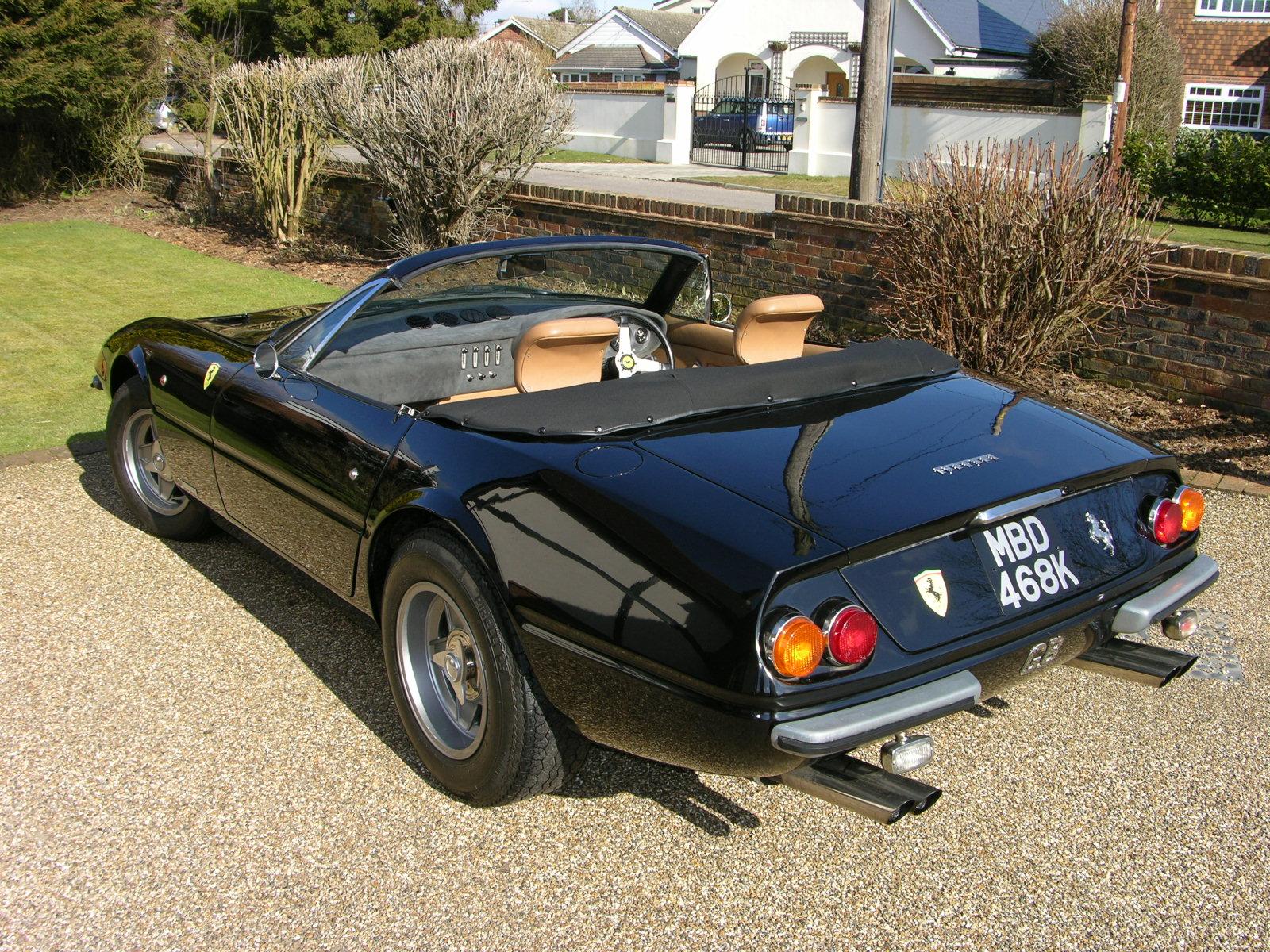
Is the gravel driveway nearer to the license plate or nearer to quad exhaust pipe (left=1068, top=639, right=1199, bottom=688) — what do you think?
quad exhaust pipe (left=1068, top=639, right=1199, bottom=688)

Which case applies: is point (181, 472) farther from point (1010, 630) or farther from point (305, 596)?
point (1010, 630)

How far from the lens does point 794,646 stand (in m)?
2.48

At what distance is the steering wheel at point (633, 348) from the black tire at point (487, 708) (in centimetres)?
124

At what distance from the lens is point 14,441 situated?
6.54m

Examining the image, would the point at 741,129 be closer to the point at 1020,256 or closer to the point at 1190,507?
the point at 1020,256

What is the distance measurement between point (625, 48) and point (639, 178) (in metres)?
35.6

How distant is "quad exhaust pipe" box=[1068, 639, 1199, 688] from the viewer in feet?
10.4

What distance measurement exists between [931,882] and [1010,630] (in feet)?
2.18

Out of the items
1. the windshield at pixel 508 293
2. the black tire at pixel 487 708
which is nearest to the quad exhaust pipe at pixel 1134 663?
the black tire at pixel 487 708

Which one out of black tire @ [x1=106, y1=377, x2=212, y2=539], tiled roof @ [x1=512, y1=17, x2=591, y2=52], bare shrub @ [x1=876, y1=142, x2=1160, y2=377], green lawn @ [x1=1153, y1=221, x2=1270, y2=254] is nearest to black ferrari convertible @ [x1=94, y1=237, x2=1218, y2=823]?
black tire @ [x1=106, y1=377, x2=212, y2=539]

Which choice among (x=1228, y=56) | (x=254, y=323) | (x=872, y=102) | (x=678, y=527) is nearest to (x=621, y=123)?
(x=1228, y=56)

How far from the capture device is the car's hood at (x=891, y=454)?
9.11 ft

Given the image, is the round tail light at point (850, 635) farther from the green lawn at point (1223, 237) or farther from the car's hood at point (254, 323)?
the green lawn at point (1223, 237)

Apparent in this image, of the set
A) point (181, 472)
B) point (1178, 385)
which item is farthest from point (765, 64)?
point (181, 472)
